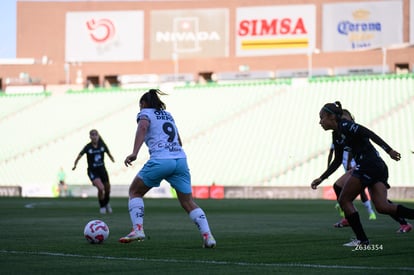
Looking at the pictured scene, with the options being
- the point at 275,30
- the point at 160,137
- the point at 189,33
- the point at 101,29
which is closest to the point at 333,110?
the point at 160,137

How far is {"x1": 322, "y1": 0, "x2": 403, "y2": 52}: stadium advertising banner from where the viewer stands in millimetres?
73938

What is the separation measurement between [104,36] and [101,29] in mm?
649

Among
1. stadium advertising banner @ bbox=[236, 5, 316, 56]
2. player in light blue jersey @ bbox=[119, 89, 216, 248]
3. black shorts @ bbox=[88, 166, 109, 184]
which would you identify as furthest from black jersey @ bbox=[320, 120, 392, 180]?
stadium advertising banner @ bbox=[236, 5, 316, 56]

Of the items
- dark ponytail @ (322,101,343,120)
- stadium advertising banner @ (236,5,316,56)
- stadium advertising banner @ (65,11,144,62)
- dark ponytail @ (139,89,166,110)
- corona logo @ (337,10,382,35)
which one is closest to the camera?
dark ponytail @ (322,101,343,120)

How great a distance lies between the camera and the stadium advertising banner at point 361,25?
7394cm

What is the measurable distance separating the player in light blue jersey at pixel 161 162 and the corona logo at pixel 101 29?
68.6 meters

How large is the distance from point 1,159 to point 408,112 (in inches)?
1027

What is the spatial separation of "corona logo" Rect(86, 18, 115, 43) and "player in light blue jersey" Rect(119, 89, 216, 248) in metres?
68.6

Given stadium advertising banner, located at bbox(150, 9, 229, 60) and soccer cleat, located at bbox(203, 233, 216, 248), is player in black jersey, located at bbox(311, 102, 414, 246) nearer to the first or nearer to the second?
soccer cleat, located at bbox(203, 233, 216, 248)

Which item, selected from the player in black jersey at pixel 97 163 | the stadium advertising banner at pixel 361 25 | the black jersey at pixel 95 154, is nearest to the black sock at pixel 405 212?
the player in black jersey at pixel 97 163

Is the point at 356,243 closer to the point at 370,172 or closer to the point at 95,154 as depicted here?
the point at 370,172

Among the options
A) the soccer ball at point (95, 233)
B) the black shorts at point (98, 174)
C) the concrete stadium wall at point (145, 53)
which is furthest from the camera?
the concrete stadium wall at point (145, 53)

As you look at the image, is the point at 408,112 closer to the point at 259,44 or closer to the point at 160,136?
the point at 259,44

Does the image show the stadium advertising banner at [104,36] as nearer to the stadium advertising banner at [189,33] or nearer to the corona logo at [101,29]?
the corona logo at [101,29]
